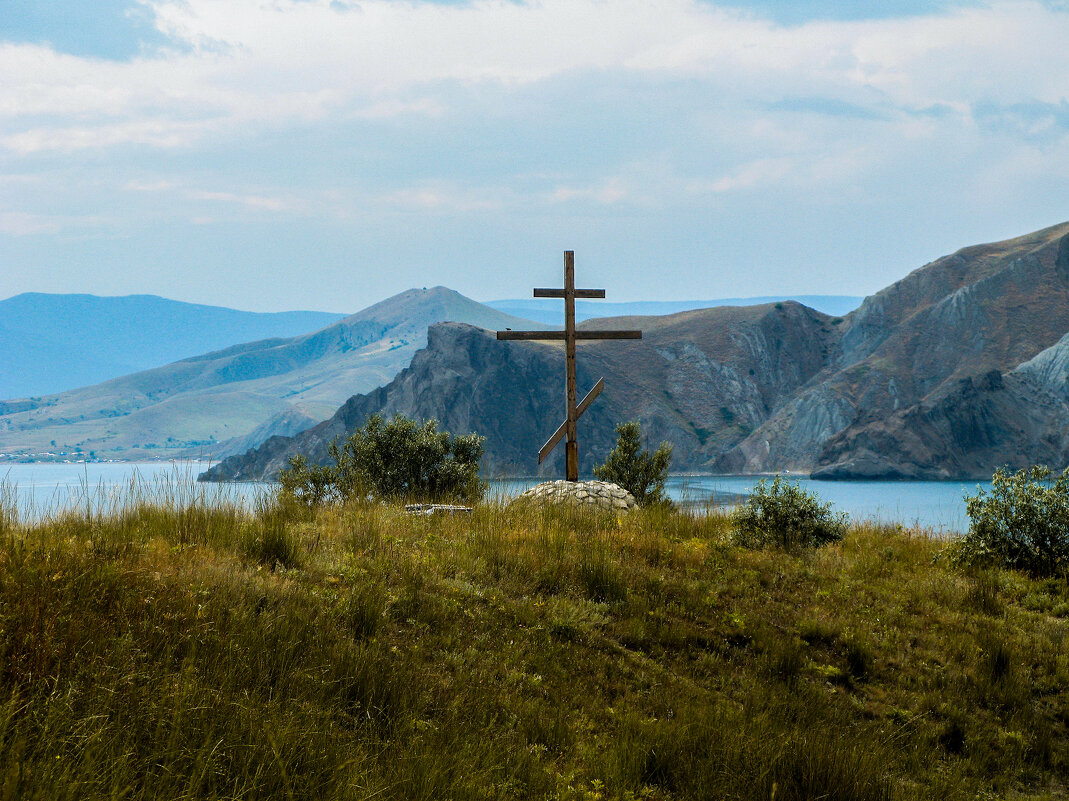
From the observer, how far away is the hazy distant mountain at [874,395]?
152 metres

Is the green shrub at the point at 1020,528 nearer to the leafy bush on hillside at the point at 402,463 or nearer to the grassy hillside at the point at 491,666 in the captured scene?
the grassy hillside at the point at 491,666

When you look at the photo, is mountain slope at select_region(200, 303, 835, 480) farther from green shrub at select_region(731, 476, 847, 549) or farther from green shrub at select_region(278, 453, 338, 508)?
green shrub at select_region(731, 476, 847, 549)

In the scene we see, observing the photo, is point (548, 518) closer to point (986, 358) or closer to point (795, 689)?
point (795, 689)

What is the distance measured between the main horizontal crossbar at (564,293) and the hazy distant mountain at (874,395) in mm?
112105

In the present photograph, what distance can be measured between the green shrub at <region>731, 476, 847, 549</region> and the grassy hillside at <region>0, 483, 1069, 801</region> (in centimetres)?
118

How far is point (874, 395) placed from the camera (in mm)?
172375

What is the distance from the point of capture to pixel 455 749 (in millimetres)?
4863

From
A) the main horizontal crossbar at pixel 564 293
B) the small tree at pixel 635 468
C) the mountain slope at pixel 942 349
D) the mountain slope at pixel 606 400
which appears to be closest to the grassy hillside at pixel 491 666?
the small tree at pixel 635 468

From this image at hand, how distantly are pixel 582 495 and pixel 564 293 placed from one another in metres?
5.16

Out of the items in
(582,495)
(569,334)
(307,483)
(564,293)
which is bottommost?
(582,495)

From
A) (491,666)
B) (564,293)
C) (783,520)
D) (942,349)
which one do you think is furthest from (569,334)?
(942,349)

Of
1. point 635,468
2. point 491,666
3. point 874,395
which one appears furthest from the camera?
point 874,395

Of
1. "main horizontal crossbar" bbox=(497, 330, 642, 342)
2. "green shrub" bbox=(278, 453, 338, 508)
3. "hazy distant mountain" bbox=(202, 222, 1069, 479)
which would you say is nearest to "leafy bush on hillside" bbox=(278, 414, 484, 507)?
"green shrub" bbox=(278, 453, 338, 508)

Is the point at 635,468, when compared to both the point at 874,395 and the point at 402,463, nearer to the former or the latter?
the point at 402,463
